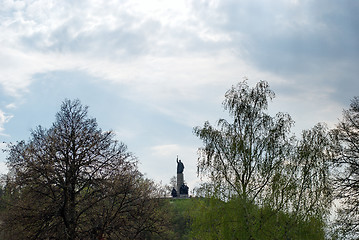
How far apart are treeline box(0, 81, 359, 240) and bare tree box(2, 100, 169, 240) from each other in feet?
0.19

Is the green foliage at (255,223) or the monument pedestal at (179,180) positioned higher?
the monument pedestal at (179,180)

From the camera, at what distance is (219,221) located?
25.3m

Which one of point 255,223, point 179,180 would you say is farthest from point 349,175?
point 179,180

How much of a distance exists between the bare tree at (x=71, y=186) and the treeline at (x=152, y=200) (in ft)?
0.19

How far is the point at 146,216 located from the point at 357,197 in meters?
15.7

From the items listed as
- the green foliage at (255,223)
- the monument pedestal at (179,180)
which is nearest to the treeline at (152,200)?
the green foliage at (255,223)

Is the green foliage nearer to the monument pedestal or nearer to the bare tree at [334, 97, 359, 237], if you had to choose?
the bare tree at [334, 97, 359, 237]

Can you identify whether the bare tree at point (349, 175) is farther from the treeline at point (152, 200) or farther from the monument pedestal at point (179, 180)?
the monument pedestal at point (179, 180)

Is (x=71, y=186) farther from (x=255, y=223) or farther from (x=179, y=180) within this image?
(x=179, y=180)

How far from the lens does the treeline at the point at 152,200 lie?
76.9 feet

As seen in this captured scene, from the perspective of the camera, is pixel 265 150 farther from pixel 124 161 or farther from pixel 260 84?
pixel 124 161

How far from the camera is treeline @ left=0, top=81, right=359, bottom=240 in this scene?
2345 cm

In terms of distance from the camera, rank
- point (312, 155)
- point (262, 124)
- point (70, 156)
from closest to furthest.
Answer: point (70, 156)
point (312, 155)
point (262, 124)

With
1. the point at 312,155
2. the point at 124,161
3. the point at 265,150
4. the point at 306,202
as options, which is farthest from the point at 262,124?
the point at 124,161
